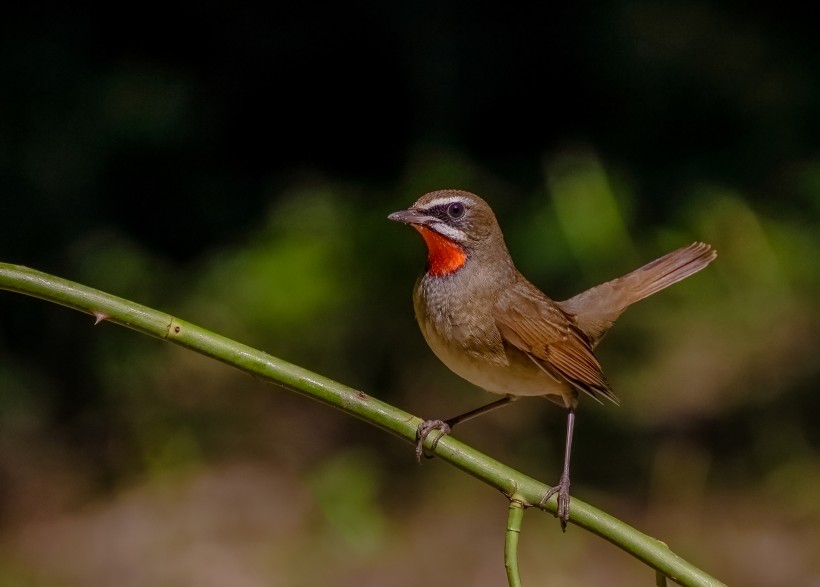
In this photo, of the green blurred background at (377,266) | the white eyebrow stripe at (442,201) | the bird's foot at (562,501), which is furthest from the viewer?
the green blurred background at (377,266)

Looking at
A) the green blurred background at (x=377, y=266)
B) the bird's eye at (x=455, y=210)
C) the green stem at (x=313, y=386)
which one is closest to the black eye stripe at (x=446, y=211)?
the bird's eye at (x=455, y=210)

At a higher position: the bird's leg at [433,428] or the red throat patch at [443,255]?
the red throat patch at [443,255]

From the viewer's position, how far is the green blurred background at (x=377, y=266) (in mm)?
7164

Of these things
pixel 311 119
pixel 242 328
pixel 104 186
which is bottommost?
pixel 242 328

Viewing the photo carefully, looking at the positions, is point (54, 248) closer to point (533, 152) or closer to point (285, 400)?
point (285, 400)

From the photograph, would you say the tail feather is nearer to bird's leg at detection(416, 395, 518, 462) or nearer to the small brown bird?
the small brown bird

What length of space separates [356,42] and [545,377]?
194 inches

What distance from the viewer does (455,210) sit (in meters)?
3.86

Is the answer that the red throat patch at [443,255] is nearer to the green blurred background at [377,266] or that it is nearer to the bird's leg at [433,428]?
the bird's leg at [433,428]

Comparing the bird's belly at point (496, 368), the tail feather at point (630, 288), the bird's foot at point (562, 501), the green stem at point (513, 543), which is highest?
the tail feather at point (630, 288)

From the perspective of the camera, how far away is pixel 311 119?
8586 mm

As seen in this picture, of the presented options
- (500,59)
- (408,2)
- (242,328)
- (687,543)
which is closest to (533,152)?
(500,59)

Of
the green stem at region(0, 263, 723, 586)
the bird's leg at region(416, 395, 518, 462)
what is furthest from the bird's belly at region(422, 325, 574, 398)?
the green stem at region(0, 263, 723, 586)

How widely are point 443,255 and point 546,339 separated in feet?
1.58
